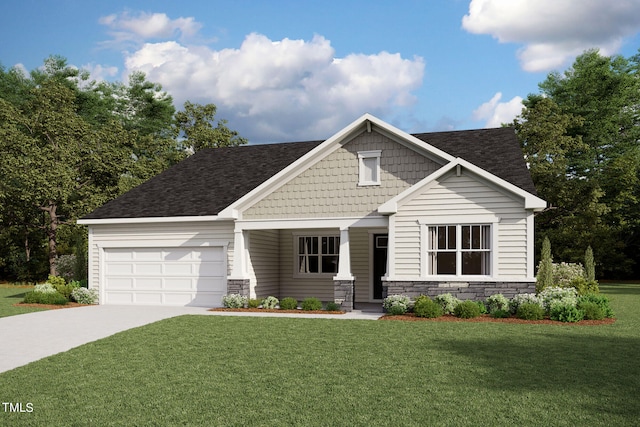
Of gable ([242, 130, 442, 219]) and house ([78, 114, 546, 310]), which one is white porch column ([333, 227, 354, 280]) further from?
gable ([242, 130, 442, 219])

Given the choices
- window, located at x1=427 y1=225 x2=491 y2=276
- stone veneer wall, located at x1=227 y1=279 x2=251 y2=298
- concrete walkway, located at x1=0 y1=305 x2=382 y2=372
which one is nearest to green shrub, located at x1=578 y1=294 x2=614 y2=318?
window, located at x1=427 y1=225 x2=491 y2=276

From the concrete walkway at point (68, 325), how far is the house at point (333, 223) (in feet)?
5.14

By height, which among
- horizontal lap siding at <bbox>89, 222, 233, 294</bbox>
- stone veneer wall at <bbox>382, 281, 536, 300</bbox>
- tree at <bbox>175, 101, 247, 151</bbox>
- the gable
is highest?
tree at <bbox>175, 101, 247, 151</bbox>

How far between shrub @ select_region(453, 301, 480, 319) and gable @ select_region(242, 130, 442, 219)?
4.32 m

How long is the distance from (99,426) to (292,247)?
1670 cm

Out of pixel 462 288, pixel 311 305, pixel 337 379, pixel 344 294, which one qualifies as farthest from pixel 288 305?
pixel 337 379

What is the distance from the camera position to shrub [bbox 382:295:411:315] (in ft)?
54.7

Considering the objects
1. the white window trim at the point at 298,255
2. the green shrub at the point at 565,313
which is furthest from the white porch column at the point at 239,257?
the green shrub at the point at 565,313

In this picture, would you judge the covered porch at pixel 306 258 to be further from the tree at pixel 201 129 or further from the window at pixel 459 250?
the tree at pixel 201 129

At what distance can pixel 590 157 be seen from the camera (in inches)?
1810

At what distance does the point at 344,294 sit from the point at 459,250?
387cm

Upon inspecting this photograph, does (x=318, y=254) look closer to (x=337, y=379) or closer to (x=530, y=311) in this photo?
(x=530, y=311)

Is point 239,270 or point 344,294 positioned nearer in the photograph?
point 344,294

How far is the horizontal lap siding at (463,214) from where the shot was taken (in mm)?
16812
